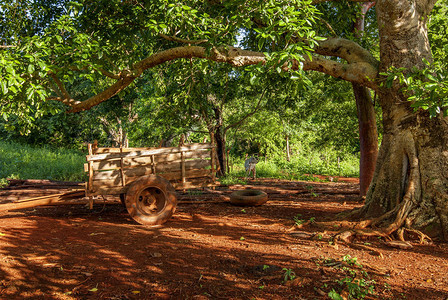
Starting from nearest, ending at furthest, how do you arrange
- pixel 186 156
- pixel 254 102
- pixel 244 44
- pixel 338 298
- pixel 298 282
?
pixel 338 298, pixel 298 282, pixel 186 156, pixel 244 44, pixel 254 102

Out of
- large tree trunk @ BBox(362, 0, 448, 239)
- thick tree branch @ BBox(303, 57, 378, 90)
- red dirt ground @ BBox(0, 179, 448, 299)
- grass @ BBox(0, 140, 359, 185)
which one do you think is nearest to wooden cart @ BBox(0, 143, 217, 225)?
red dirt ground @ BBox(0, 179, 448, 299)

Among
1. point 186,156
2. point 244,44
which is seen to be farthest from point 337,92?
point 186,156

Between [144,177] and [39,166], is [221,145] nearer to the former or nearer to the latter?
[39,166]

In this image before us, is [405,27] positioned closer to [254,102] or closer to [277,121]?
[254,102]

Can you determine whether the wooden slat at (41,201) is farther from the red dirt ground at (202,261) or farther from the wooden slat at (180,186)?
the wooden slat at (180,186)

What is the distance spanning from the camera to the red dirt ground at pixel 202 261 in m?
3.49

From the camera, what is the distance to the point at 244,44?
10.4 m

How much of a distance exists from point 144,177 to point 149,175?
112 millimetres

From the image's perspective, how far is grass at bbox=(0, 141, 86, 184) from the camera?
13602mm

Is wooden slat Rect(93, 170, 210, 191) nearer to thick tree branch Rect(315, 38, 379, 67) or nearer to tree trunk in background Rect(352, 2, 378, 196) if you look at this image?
thick tree branch Rect(315, 38, 379, 67)

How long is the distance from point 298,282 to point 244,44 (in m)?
8.42

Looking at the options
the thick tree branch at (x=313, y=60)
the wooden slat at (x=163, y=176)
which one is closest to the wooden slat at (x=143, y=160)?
the wooden slat at (x=163, y=176)

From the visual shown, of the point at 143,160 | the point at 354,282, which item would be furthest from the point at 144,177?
the point at 354,282

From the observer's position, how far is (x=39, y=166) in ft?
48.4
